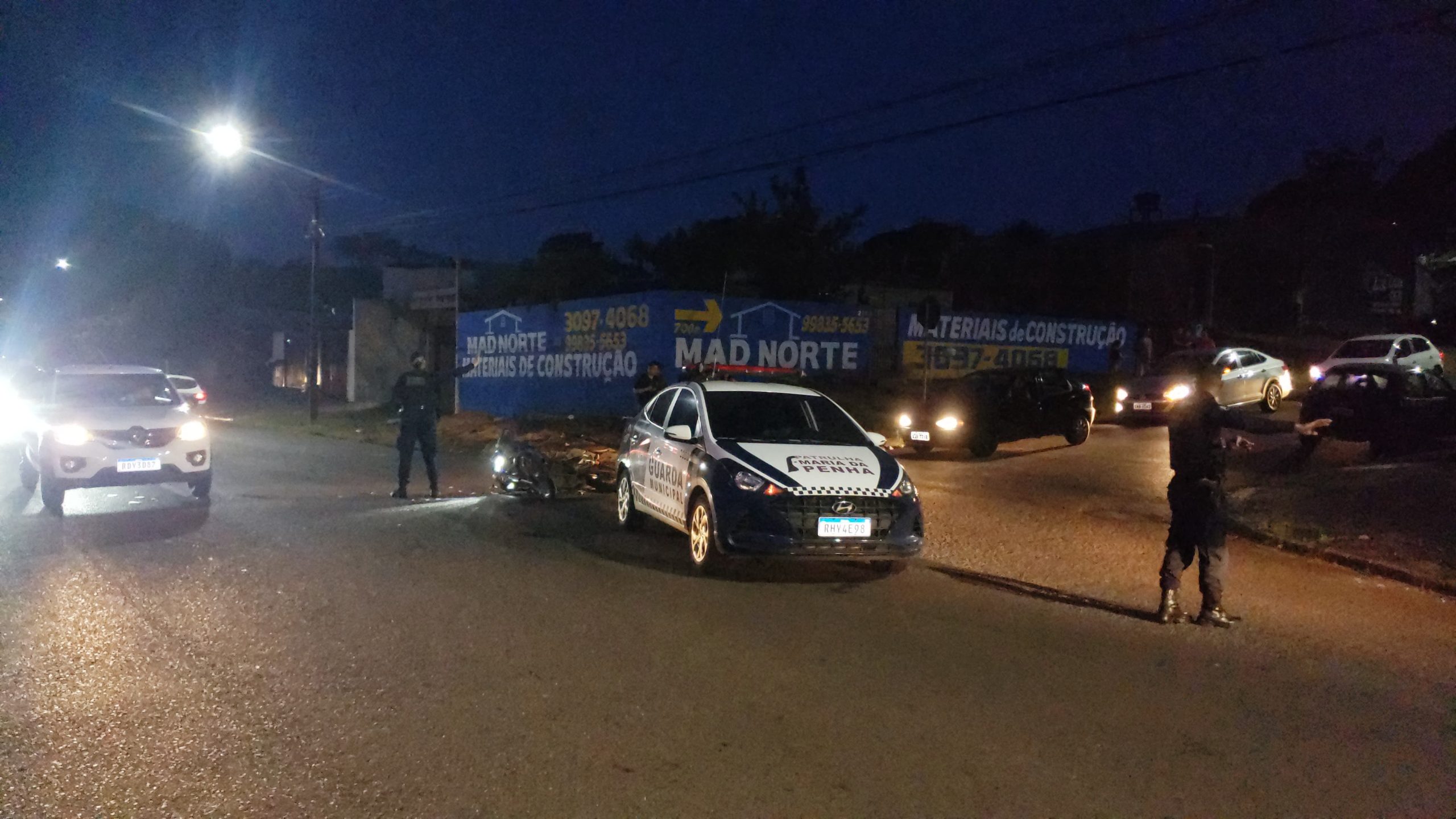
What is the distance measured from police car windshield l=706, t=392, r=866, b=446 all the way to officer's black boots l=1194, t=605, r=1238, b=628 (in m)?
3.14

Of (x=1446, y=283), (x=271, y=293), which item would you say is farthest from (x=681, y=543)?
(x=271, y=293)

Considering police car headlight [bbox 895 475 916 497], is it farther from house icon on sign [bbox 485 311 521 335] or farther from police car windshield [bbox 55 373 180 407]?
house icon on sign [bbox 485 311 521 335]

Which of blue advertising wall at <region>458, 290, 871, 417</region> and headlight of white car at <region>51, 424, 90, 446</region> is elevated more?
blue advertising wall at <region>458, 290, 871, 417</region>

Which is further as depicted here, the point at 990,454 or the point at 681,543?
the point at 990,454

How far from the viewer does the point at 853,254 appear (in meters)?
40.8

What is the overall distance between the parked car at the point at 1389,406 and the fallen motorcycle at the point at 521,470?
1038 cm

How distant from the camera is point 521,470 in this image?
14320mm

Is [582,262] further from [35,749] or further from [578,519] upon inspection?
[35,749]

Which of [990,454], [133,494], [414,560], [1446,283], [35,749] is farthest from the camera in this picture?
[1446,283]

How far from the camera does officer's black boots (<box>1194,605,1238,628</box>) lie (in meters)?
7.93

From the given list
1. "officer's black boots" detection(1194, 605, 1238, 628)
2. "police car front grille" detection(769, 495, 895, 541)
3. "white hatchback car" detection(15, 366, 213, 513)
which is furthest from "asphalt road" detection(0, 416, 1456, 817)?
"white hatchback car" detection(15, 366, 213, 513)

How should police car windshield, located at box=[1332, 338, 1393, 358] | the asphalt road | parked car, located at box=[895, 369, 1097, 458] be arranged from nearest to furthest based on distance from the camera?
the asphalt road < parked car, located at box=[895, 369, 1097, 458] < police car windshield, located at box=[1332, 338, 1393, 358]

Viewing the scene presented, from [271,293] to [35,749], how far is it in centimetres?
7078

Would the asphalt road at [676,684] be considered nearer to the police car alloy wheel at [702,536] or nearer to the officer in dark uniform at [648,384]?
the police car alloy wheel at [702,536]
